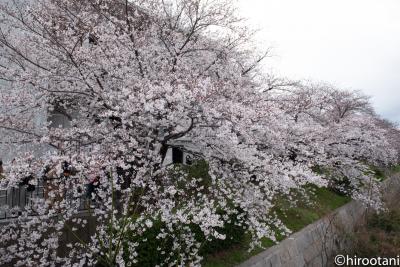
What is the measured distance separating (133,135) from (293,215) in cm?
799

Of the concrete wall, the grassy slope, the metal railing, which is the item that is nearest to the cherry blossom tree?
the metal railing

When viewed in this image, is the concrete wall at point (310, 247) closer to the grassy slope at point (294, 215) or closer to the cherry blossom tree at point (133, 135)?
the grassy slope at point (294, 215)

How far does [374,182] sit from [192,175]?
11.8 meters

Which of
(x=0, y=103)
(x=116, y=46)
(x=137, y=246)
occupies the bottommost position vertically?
(x=137, y=246)

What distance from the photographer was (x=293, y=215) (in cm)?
1357

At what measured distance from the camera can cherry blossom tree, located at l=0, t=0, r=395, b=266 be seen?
6789 mm

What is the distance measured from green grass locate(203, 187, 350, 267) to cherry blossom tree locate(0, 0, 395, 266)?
0.86 meters

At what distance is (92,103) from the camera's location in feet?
28.3

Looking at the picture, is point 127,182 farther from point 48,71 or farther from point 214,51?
point 214,51

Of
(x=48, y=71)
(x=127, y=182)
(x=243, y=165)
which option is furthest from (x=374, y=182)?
(x=48, y=71)

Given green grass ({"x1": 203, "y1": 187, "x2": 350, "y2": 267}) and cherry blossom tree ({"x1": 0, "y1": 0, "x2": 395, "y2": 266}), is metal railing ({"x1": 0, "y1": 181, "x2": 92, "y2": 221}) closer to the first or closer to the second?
cherry blossom tree ({"x1": 0, "y1": 0, "x2": 395, "y2": 266})

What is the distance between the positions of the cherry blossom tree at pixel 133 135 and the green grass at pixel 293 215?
0.86 m

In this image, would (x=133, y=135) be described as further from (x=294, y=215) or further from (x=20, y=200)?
(x=294, y=215)

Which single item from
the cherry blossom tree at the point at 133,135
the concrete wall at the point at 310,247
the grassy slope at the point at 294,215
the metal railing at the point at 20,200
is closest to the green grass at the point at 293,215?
the grassy slope at the point at 294,215
